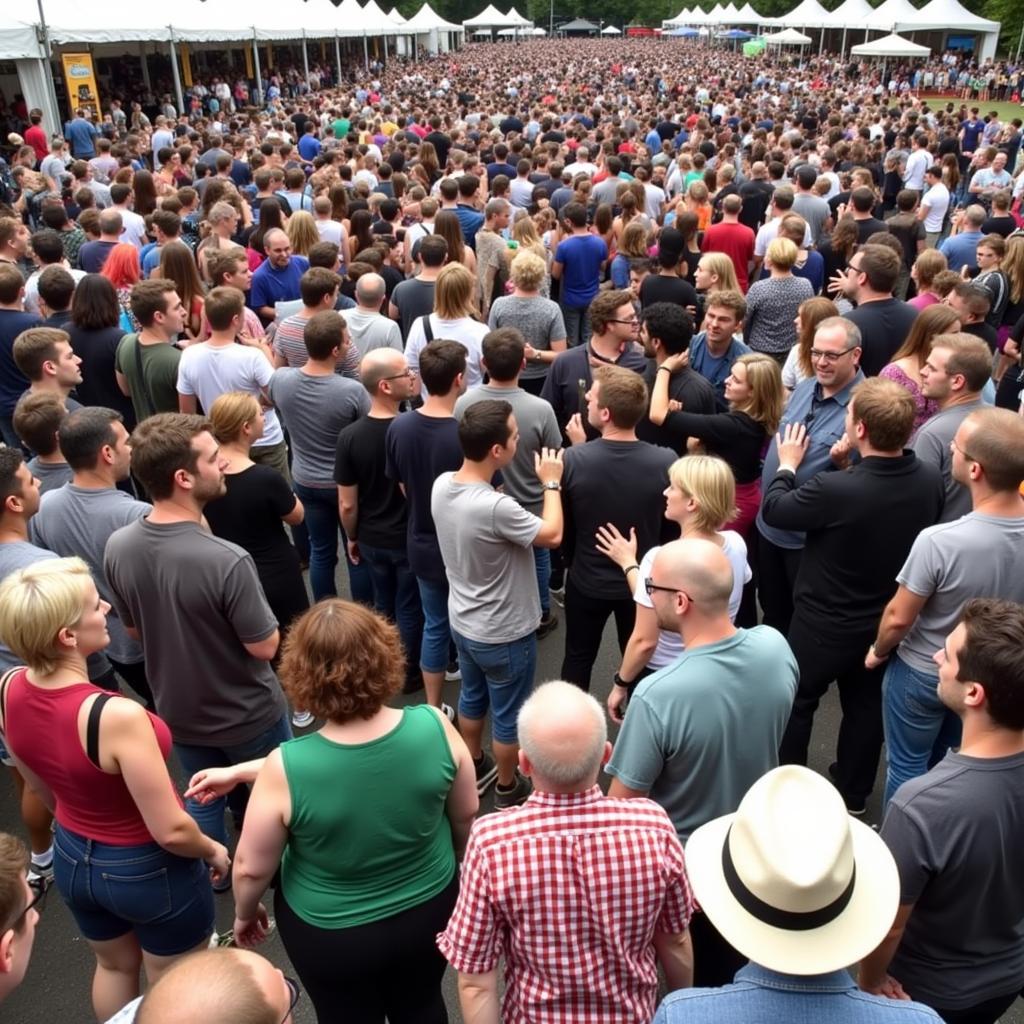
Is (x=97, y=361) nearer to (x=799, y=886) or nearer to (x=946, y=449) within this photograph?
(x=946, y=449)

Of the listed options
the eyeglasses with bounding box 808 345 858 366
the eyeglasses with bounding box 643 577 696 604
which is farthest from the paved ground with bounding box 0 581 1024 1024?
the eyeglasses with bounding box 808 345 858 366

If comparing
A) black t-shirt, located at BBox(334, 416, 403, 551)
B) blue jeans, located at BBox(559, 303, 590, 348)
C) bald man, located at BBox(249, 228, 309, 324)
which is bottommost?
blue jeans, located at BBox(559, 303, 590, 348)

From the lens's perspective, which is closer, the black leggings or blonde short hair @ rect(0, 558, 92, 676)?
the black leggings

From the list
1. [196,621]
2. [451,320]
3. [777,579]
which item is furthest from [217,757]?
[451,320]

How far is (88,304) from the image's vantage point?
5.36 metres

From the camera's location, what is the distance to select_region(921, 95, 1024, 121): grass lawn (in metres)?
33.9

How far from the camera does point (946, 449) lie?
3861 millimetres

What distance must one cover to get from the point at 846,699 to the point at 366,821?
8.06 feet

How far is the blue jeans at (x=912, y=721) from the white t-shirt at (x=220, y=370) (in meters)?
3.44

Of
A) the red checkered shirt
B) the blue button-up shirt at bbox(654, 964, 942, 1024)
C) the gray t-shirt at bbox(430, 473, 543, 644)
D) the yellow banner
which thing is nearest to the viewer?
the blue button-up shirt at bbox(654, 964, 942, 1024)

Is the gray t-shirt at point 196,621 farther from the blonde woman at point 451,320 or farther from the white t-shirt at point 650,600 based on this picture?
the blonde woman at point 451,320

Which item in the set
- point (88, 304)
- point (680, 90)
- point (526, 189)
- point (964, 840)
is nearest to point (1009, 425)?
point (964, 840)

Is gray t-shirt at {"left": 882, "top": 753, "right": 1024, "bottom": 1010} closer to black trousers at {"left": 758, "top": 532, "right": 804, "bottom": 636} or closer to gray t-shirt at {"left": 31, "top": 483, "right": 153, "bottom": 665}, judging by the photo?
black trousers at {"left": 758, "top": 532, "right": 804, "bottom": 636}

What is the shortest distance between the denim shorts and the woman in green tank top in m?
0.35
